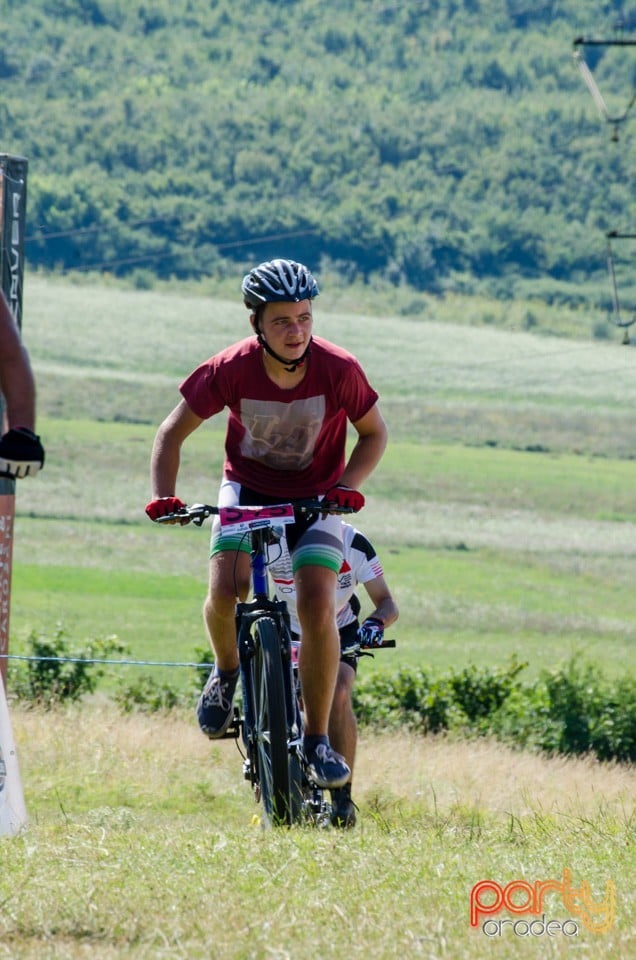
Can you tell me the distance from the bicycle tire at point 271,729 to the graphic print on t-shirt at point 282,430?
742 mm

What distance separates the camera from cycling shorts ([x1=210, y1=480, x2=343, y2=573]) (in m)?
7.25

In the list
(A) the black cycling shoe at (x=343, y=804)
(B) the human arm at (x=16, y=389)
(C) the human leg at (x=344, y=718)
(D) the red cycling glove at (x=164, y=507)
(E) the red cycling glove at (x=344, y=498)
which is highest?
(B) the human arm at (x=16, y=389)

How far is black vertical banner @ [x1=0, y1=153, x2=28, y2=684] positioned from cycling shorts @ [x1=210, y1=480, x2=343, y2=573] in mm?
4338

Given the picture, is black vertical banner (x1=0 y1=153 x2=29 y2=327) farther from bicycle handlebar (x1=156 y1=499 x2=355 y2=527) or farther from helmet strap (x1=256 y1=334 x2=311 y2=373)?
bicycle handlebar (x1=156 y1=499 x2=355 y2=527)

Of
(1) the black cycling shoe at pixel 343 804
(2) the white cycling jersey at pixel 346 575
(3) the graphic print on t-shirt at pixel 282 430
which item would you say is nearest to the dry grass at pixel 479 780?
(1) the black cycling shoe at pixel 343 804

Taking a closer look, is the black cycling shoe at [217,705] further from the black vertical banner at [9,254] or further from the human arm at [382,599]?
the black vertical banner at [9,254]

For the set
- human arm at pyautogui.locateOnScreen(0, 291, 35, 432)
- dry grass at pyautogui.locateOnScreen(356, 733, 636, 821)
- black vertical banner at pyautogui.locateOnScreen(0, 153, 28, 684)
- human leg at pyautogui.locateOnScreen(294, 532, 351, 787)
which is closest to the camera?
human arm at pyautogui.locateOnScreen(0, 291, 35, 432)

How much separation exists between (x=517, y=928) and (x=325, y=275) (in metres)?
145

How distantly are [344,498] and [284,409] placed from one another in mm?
550

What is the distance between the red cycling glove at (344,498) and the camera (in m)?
7.07

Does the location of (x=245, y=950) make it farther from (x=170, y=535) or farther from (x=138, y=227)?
(x=138, y=227)

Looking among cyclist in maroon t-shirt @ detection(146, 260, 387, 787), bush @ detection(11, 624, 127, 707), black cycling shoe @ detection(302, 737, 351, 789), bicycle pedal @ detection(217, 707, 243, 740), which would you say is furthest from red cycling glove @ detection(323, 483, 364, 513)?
bush @ detection(11, 624, 127, 707)

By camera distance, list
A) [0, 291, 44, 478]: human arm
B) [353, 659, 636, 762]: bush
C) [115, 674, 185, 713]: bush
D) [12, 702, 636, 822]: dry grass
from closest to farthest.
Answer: [0, 291, 44, 478]: human arm
[12, 702, 636, 822]: dry grass
[115, 674, 185, 713]: bush
[353, 659, 636, 762]: bush

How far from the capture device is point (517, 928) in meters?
4.86
